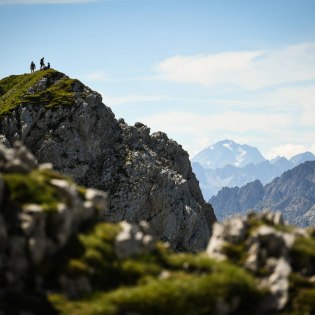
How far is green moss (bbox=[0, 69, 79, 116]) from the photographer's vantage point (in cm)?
13175

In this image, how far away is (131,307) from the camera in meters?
22.3

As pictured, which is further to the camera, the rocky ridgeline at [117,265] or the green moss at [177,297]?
the rocky ridgeline at [117,265]

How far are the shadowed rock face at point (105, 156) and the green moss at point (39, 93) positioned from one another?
15.9 inches

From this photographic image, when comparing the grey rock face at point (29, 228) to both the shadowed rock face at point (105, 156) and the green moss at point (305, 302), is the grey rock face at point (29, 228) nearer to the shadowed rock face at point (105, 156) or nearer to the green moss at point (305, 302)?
the green moss at point (305, 302)

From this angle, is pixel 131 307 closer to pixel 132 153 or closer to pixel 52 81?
pixel 132 153

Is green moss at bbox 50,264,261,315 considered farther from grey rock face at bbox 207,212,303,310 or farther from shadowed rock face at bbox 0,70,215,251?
shadowed rock face at bbox 0,70,215,251

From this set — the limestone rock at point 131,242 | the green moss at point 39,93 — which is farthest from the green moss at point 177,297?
the green moss at point 39,93

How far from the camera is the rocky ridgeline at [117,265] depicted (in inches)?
893

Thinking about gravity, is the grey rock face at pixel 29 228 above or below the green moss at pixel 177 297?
above

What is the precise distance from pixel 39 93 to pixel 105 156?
26.7 meters

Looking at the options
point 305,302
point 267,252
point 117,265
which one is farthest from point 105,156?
point 305,302

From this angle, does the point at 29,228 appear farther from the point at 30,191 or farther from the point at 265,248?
the point at 265,248

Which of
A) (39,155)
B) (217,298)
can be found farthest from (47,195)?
(39,155)

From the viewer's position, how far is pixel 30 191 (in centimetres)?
2569
